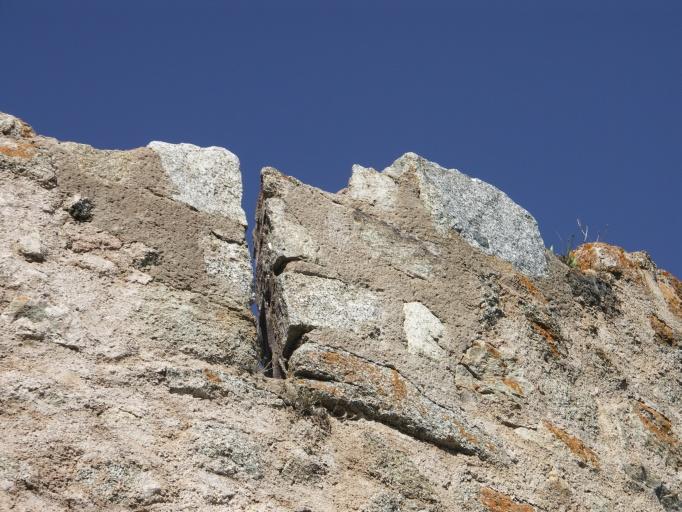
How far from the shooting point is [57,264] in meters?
2.71

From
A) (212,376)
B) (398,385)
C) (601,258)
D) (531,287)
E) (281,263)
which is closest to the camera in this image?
(212,376)

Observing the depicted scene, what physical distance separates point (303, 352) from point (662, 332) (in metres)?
1.72

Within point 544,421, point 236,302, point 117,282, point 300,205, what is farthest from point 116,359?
point 544,421

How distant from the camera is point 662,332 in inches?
158

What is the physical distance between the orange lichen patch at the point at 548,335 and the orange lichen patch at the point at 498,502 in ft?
2.34

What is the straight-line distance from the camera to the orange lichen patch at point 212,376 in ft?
8.79

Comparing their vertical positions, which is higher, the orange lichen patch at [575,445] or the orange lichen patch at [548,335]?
the orange lichen patch at [548,335]

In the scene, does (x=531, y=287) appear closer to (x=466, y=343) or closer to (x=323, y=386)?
(x=466, y=343)

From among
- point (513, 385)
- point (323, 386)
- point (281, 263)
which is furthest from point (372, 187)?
point (323, 386)

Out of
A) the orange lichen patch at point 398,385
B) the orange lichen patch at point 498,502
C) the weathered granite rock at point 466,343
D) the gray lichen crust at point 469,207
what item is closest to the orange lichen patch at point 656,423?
the weathered granite rock at point 466,343

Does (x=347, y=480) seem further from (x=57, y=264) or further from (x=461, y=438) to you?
(x=57, y=264)

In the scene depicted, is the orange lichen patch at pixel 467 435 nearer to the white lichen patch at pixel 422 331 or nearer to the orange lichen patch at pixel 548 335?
the white lichen patch at pixel 422 331

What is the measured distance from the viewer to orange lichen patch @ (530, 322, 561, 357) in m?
3.55


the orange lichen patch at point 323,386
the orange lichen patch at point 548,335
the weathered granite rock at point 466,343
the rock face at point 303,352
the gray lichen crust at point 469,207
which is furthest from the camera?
the gray lichen crust at point 469,207
